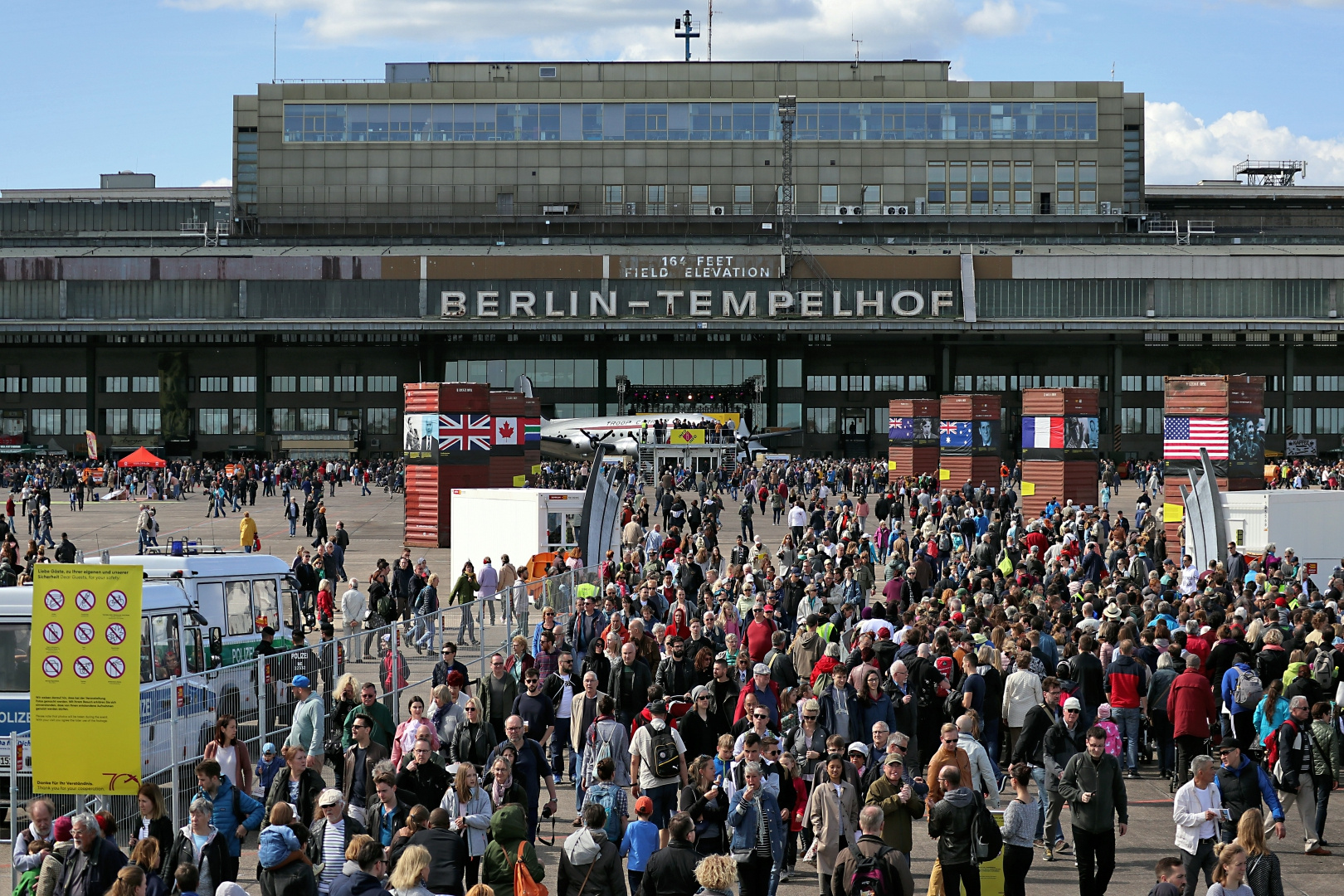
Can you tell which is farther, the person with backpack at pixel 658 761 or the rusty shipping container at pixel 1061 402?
the rusty shipping container at pixel 1061 402

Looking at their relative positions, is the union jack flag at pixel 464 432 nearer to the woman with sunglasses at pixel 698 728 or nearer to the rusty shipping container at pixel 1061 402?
the rusty shipping container at pixel 1061 402

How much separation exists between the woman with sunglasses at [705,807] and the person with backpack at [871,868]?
47.8 inches

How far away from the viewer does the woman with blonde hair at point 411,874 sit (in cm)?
832

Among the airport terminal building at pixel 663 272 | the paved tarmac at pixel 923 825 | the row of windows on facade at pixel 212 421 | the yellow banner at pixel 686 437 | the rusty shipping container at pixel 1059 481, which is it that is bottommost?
the paved tarmac at pixel 923 825

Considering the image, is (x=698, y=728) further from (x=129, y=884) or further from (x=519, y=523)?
(x=519, y=523)

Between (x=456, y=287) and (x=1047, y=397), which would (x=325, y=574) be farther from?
(x=456, y=287)

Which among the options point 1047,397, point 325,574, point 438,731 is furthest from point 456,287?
point 438,731

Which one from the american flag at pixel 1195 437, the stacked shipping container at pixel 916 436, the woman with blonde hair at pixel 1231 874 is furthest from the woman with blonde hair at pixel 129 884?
the stacked shipping container at pixel 916 436

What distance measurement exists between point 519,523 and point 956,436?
29.0 metres

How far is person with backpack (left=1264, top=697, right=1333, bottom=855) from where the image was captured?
1227cm

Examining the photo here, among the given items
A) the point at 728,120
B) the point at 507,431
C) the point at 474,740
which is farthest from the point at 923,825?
the point at 728,120

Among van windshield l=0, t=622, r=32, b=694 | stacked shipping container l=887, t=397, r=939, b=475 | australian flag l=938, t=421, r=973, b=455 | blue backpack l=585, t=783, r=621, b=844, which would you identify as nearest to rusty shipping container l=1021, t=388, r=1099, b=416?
australian flag l=938, t=421, r=973, b=455

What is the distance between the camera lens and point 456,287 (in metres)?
89.3

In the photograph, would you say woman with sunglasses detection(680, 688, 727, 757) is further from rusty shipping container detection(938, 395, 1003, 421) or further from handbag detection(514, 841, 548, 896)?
rusty shipping container detection(938, 395, 1003, 421)
